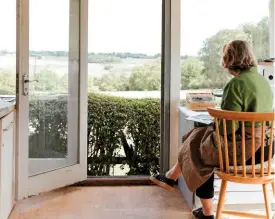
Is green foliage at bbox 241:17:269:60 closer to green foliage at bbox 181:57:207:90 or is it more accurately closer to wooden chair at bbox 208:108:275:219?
green foliage at bbox 181:57:207:90

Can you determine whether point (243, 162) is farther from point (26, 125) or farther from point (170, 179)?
point (26, 125)

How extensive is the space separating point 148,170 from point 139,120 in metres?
0.56

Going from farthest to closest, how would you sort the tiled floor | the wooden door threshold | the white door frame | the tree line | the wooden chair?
the wooden door threshold < the tree line < the white door frame < the tiled floor < the wooden chair

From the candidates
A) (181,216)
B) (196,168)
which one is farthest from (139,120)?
(196,168)

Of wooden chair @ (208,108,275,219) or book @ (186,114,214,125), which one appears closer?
wooden chair @ (208,108,275,219)

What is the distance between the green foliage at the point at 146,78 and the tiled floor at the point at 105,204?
1247 millimetres

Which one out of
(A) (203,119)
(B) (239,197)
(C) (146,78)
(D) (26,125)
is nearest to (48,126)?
(D) (26,125)

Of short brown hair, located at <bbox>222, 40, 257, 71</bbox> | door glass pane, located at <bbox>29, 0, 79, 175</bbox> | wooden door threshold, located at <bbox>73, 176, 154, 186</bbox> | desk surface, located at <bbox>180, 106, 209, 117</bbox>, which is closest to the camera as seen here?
short brown hair, located at <bbox>222, 40, 257, 71</bbox>

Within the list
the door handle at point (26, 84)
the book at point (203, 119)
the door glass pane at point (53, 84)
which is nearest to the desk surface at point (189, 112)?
the book at point (203, 119)

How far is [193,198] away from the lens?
10.2 ft

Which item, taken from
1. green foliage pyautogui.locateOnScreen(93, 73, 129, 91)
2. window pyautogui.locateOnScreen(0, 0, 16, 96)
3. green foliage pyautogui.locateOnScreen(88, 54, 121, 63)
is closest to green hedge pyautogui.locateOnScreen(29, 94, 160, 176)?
A: green foliage pyautogui.locateOnScreen(93, 73, 129, 91)

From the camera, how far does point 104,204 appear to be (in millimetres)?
3305

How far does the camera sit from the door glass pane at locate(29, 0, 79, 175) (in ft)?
11.4

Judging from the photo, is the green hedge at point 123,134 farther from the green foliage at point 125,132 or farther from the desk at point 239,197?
the desk at point 239,197
